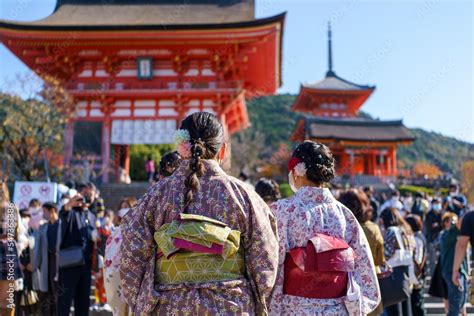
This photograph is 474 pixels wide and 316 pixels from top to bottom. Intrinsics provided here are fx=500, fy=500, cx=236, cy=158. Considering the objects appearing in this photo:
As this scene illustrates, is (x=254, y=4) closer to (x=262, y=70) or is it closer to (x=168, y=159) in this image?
(x=262, y=70)

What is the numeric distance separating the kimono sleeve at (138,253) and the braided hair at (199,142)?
19 centimetres

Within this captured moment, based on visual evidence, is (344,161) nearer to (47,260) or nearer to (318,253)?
(47,260)

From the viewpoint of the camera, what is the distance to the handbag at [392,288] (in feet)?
13.6

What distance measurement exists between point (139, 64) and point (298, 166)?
15873mm

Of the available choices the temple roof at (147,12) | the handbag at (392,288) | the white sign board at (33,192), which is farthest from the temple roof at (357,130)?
the handbag at (392,288)

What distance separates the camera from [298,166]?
2816mm

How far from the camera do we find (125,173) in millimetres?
18766

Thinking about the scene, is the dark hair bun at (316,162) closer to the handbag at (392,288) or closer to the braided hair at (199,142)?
the braided hair at (199,142)

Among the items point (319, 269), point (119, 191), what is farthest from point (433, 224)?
point (319, 269)

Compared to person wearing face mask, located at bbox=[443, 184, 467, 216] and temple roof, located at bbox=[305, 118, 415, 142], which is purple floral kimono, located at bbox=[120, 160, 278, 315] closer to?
person wearing face mask, located at bbox=[443, 184, 467, 216]

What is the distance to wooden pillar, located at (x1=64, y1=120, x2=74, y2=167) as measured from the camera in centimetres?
1753

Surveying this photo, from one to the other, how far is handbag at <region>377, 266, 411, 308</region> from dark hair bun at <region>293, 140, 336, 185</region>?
1757 mm

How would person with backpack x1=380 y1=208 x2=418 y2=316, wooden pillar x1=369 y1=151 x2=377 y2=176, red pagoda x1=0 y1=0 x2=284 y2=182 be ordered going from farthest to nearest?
wooden pillar x1=369 y1=151 x2=377 y2=176 → red pagoda x1=0 y1=0 x2=284 y2=182 → person with backpack x1=380 y1=208 x2=418 y2=316

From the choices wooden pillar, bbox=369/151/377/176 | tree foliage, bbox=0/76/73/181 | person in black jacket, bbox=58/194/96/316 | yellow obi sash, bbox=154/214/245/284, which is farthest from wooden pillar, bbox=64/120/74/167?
wooden pillar, bbox=369/151/377/176
